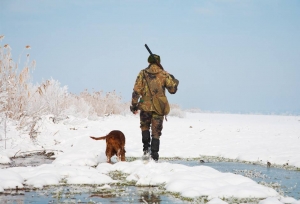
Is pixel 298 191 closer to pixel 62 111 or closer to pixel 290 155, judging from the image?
pixel 290 155

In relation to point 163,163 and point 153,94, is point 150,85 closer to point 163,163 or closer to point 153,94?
point 153,94

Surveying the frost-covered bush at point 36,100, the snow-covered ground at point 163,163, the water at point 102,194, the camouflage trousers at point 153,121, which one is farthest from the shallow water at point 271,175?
the frost-covered bush at point 36,100

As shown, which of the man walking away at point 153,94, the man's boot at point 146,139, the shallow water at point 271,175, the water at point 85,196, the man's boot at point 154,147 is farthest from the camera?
the man's boot at point 146,139

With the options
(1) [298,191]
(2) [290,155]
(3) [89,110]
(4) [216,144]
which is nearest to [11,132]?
(4) [216,144]

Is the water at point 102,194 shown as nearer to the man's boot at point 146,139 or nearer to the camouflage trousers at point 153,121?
the camouflage trousers at point 153,121

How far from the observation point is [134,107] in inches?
364

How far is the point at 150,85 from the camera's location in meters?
9.04

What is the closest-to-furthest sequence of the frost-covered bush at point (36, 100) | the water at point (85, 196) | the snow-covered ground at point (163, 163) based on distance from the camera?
the water at point (85, 196), the snow-covered ground at point (163, 163), the frost-covered bush at point (36, 100)

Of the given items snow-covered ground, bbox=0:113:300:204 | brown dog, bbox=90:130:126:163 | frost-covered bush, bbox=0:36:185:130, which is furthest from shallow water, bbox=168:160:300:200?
frost-covered bush, bbox=0:36:185:130

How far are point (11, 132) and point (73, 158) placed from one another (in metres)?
4.17

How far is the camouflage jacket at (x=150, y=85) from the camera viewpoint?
9.04 meters

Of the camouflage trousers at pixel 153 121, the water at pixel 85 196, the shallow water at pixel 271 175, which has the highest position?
the camouflage trousers at pixel 153 121

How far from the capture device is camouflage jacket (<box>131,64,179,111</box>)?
9039 millimetres

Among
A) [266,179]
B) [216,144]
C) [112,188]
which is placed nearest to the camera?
[112,188]
